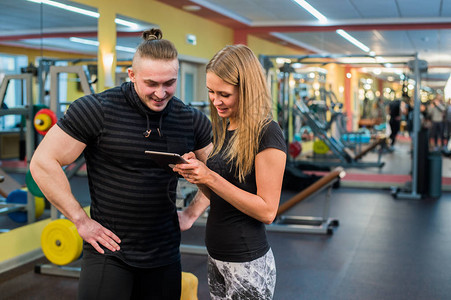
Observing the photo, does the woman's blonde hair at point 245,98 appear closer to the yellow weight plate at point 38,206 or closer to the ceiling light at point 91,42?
the yellow weight plate at point 38,206

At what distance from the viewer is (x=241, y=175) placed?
5.34 feet

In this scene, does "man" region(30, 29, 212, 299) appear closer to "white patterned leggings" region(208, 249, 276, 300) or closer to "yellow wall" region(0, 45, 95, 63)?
"white patterned leggings" region(208, 249, 276, 300)

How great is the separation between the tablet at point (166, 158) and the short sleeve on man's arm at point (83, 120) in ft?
0.77

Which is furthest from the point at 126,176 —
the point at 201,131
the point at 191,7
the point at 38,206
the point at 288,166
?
the point at 288,166

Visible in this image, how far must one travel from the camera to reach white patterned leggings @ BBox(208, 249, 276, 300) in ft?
5.43

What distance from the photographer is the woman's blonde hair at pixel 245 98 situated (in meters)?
1.58

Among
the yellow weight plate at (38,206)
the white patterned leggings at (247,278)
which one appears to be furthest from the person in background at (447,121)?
the white patterned leggings at (247,278)

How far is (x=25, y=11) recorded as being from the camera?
4.67 metres

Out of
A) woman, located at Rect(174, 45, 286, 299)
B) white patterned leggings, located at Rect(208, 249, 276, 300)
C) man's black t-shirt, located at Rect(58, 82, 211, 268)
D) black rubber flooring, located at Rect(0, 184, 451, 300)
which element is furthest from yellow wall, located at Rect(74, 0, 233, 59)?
white patterned leggings, located at Rect(208, 249, 276, 300)

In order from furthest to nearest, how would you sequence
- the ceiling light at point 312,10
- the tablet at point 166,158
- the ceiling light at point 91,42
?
the ceiling light at point 312,10
the ceiling light at point 91,42
the tablet at point 166,158

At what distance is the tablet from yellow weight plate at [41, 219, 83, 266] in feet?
8.35

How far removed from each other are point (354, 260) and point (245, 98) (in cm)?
355

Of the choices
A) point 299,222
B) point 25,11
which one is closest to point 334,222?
point 299,222

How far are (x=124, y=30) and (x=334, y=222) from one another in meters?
3.29
